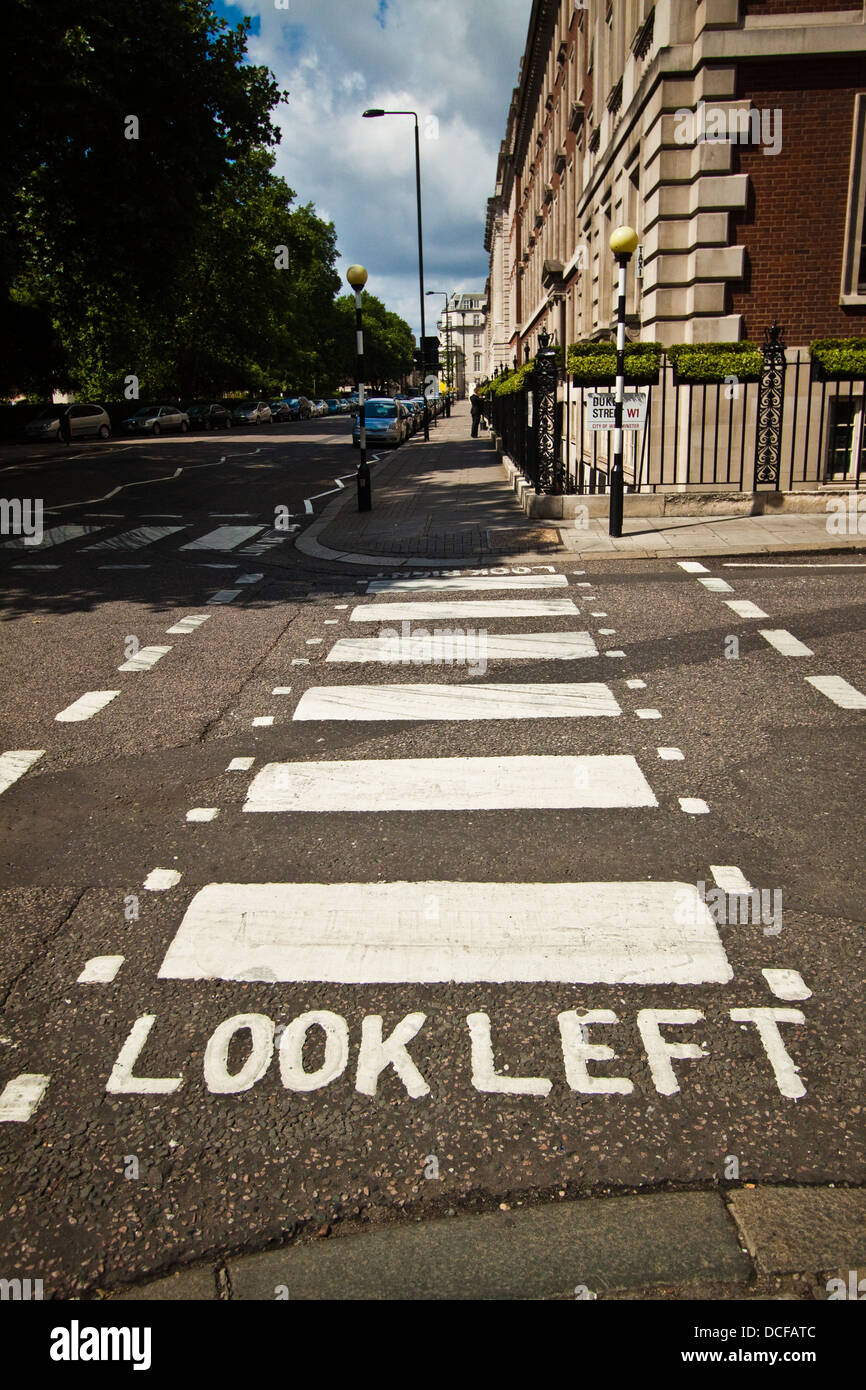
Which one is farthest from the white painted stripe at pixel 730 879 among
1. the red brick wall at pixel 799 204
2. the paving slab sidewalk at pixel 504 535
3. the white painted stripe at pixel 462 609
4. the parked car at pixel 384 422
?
the parked car at pixel 384 422

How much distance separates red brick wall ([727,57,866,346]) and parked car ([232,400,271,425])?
48.3m

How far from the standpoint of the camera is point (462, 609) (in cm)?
958

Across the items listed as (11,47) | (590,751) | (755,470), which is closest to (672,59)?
(755,470)

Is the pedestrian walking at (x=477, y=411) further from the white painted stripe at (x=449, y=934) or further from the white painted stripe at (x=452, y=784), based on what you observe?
the white painted stripe at (x=449, y=934)

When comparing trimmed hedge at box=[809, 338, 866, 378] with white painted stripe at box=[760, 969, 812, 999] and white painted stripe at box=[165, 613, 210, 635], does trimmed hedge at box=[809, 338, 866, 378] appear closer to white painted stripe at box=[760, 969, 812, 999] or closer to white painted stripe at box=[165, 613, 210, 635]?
white painted stripe at box=[165, 613, 210, 635]

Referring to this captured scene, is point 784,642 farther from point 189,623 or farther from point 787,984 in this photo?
point 189,623

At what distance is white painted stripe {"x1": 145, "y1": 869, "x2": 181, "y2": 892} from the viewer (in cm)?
432

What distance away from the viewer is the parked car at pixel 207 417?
5628 centimetres

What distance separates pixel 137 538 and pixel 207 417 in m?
45.0

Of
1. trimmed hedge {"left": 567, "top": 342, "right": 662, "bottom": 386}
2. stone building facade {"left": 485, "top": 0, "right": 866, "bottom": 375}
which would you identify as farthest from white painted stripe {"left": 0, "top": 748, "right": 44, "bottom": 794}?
stone building facade {"left": 485, "top": 0, "right": 866, "bottom": 375}

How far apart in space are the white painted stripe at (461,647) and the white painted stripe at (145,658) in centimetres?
152

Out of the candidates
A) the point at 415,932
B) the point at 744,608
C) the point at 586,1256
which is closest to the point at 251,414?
the point at 744,608

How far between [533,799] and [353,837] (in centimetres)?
103
